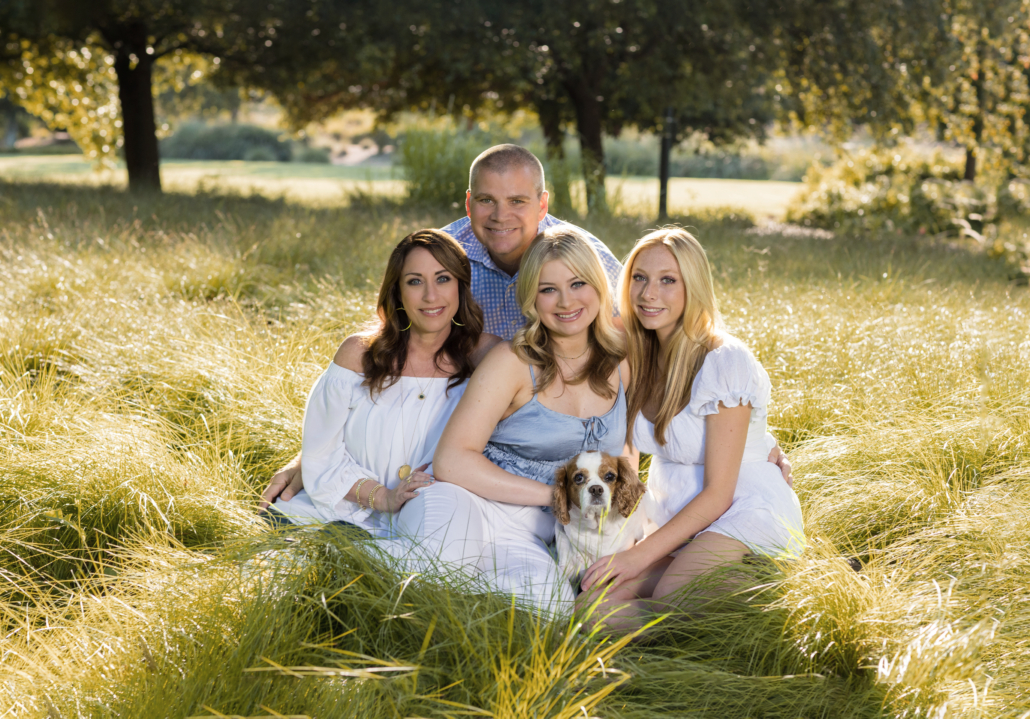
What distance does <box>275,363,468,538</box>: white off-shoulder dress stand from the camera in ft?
11.0

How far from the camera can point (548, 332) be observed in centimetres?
336

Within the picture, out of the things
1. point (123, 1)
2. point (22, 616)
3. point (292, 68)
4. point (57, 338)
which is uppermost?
point (123, 1)

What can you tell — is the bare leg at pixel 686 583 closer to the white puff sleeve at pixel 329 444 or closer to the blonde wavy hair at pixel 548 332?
the blonde wavy hair at pixel 548 332

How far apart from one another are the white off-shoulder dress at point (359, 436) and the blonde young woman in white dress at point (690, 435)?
831mm

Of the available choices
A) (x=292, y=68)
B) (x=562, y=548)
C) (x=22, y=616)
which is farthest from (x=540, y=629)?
(x=292, y=68)

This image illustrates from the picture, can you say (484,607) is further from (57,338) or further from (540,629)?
(57,338)

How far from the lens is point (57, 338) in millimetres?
5098

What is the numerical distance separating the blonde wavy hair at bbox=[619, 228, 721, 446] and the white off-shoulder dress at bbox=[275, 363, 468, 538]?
31.2 inches

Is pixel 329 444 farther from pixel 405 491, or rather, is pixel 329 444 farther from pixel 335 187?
pixel 335 187

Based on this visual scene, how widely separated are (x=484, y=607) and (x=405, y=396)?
1101 mm

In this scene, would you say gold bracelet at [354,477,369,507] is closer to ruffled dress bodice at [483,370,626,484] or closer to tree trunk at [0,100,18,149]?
ruffled dress bodice at [483,370,626,484]

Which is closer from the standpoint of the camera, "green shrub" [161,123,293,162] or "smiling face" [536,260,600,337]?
Result: "smiling face" [536,260,600,337]

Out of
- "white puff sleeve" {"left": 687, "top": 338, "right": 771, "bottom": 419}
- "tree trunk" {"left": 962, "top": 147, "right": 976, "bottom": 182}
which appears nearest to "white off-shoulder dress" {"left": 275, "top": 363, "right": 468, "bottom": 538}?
"white puff sleeve" {"left": 687, "top": 338, "right": 771, "bottom": 419}

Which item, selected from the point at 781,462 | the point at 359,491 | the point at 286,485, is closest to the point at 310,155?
the point at 286,485
